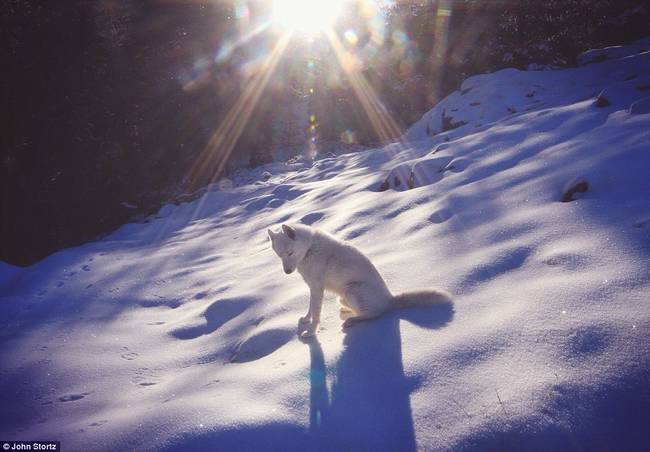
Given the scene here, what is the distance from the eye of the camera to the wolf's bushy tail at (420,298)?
289 cm

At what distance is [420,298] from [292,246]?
1.23 meters

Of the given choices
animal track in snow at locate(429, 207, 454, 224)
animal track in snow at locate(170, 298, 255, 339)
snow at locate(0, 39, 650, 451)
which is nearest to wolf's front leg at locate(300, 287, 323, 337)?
snow at locate(0, 39, 650, 451)

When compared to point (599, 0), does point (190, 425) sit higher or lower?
lower

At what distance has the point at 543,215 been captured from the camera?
3479mm

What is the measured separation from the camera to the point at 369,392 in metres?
2.16

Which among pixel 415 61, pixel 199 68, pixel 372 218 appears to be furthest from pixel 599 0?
pixel 199 68

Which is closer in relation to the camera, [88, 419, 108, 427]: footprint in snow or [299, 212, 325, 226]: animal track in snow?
[88, 419, 108, 427]: footprint in snow

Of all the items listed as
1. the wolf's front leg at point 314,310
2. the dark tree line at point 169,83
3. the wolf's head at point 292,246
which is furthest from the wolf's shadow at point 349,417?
the dark tree line at point 169,83

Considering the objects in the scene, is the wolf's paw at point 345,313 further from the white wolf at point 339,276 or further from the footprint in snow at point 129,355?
the footprint in snow at point 129,355

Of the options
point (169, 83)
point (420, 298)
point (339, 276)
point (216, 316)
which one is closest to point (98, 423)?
point (216, 316)

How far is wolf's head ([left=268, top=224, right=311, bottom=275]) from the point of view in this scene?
3.29m

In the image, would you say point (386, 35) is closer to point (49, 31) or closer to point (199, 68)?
point (199, 68)

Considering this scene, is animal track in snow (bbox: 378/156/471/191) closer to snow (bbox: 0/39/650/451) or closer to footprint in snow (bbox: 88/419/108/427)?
snow (bbox: 0/39/650/451)

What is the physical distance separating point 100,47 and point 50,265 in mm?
7951
